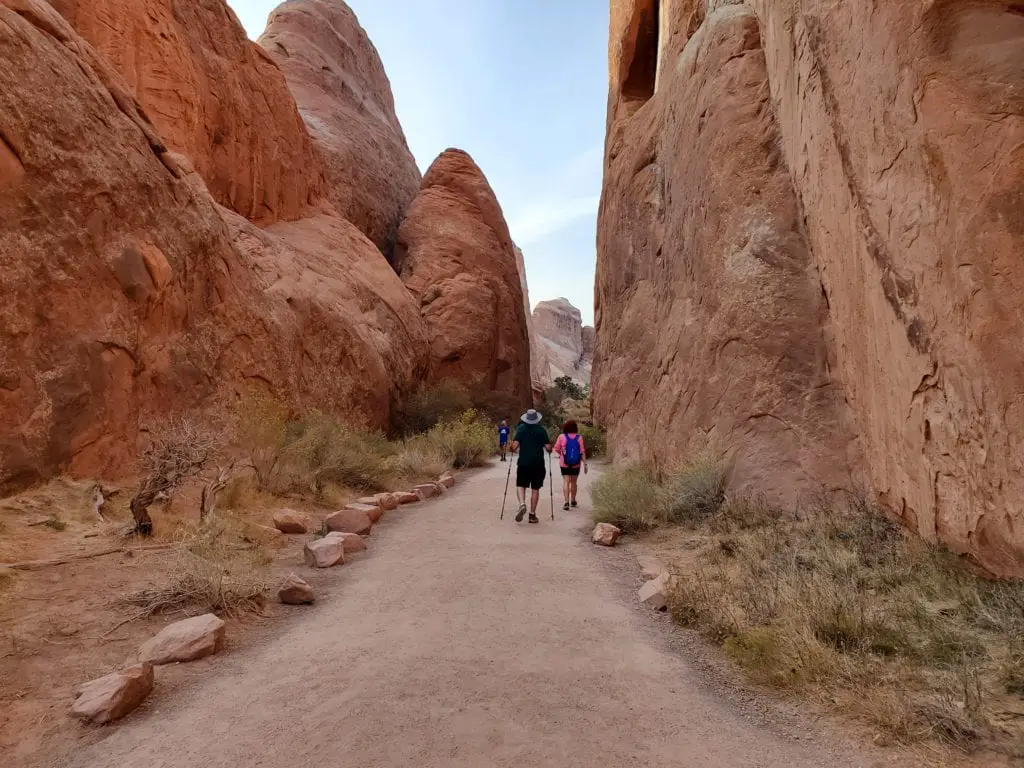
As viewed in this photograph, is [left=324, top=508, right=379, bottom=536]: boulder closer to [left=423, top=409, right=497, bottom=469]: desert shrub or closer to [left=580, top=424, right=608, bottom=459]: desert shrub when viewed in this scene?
[left=423, top=409, right=497, bottom=469]: desert shrub

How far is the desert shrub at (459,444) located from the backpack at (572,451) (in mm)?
5998

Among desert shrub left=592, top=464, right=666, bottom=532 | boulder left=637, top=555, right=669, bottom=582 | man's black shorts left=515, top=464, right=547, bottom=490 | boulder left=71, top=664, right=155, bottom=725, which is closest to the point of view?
boulder left=71, top=664, right=155, bottom=725

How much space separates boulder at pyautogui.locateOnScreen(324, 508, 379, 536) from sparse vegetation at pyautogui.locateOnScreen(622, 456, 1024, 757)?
419cm

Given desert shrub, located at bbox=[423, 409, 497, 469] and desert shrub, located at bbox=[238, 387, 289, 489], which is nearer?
desert shrub, located at bbox=[238, 387, 289, 489]

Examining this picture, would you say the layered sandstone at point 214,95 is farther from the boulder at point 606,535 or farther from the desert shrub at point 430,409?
the boulder at point 606,535

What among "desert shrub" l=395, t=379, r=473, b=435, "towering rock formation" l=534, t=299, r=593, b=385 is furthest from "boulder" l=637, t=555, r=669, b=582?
"towering rock formation" l=534, t=299, r=593, b=385

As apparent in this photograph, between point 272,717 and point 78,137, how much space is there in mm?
9741

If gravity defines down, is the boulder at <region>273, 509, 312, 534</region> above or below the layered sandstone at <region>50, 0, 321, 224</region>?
below

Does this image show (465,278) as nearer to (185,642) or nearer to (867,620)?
(185,642)

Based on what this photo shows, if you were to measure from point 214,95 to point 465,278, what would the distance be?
13.9m

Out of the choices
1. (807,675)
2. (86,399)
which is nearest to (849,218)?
(807,675)

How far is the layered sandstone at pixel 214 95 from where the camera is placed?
50.0ft

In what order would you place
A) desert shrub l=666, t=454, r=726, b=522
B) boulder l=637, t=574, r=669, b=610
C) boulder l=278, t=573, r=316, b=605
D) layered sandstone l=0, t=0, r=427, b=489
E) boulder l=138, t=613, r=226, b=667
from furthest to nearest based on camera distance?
desert shrub l=666, t=454, r=726, b=522
layered sandstone l=0, t=0, r=427, b=489
boulder l=278, t=573, r=316, b=605
boulder l=637, t=574, r=669, b=610
boulder l=138, t=613, r=226, b=667

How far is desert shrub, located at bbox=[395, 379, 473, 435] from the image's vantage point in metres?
20.7
